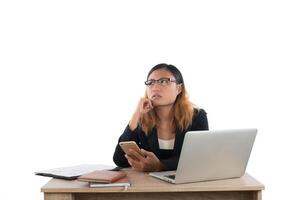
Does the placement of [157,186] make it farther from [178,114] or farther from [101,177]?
[178,114]

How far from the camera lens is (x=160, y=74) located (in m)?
2.62

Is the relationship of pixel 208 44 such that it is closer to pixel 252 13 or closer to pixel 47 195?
pixel 252 13

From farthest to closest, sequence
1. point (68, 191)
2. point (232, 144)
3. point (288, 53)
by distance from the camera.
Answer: point (288, 53)
point (232, 144)
point (68, 191)

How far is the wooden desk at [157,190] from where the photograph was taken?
1.94 meters

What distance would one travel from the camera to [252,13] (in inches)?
136

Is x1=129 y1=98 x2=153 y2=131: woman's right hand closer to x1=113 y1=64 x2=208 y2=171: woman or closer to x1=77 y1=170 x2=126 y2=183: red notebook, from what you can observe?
x1=113 y1=64 x2=208 y2=171: woman

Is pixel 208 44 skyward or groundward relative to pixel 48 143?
skyward

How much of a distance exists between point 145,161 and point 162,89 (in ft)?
1.56

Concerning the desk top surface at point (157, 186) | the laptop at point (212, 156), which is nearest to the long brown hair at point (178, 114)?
the laptop at point (212, 156)

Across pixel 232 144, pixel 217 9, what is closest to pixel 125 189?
pixel 232 144

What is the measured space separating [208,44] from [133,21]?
2.06 ft

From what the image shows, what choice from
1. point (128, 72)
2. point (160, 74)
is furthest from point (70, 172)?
point (128, 72)

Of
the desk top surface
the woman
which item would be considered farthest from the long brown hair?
the desk top surface

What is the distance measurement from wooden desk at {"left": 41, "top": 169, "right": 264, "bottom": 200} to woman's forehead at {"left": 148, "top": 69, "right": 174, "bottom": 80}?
0.69 meters
